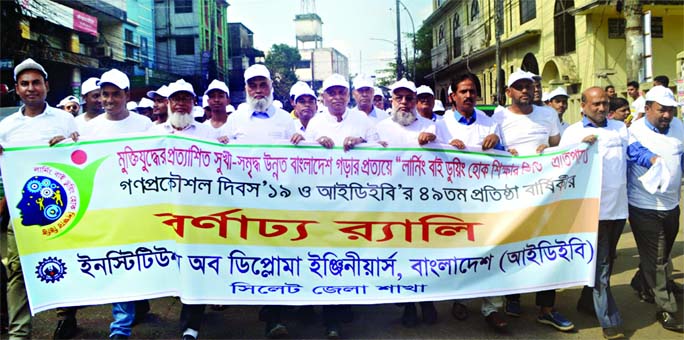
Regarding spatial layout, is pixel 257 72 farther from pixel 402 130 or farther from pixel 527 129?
pixel 527 129

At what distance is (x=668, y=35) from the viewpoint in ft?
60.0

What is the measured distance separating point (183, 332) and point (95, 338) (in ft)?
2.41

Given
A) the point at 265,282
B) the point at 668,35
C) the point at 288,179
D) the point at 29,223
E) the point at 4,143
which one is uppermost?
the point at 668,35

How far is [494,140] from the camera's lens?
416 cm

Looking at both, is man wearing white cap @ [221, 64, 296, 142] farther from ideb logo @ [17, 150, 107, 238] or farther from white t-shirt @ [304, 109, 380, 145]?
ideb logo @ [17, 150, 107, 238]

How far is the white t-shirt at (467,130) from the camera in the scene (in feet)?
14.1

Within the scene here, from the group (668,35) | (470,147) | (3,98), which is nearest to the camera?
(470,147)

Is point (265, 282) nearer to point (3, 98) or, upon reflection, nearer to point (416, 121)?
point (416, 121)

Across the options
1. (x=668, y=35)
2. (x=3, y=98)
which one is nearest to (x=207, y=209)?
(x=3, y=98)

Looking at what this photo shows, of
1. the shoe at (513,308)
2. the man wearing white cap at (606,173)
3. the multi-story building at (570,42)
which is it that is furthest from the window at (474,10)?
the shoe at (513,308)

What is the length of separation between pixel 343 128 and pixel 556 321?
2246 mm

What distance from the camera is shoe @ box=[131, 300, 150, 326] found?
446 cm

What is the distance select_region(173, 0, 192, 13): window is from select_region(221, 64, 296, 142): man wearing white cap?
147 feet

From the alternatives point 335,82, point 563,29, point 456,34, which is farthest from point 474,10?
point 335,82
